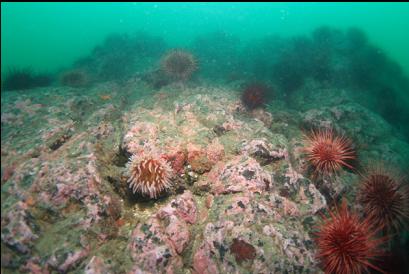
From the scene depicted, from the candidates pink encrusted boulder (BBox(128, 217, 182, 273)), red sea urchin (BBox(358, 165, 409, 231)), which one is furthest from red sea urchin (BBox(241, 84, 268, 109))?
pink encrusted boulder (BBox(128, 217, 182, 273))

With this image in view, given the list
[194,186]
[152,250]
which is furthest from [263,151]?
[152,250]

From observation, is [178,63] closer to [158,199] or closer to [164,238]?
[158,199]

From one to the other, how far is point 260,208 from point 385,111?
1074 centimetres

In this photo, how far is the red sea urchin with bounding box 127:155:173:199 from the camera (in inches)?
195

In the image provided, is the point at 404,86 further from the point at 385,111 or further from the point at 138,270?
the point at 138,270

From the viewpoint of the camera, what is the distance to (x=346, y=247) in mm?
4664

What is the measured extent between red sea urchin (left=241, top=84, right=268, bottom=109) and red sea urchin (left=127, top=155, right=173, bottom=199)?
4.73 metres

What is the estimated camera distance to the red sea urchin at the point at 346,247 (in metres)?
4.62

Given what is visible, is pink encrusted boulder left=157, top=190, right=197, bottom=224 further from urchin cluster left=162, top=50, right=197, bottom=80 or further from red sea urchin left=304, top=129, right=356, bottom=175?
urchin cluster left=162, top=50, right=197, bottom=80

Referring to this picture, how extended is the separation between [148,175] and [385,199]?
5.09 metres

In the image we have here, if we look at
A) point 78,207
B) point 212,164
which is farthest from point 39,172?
point 212,164

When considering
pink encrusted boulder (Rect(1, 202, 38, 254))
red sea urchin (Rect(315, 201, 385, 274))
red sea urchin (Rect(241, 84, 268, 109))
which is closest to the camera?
pink encrusted boulder (Rect(1, 202, 38, 254))

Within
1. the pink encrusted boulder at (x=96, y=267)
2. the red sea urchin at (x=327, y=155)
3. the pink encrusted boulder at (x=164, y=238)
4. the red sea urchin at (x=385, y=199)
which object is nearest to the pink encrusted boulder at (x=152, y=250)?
the pink encrusted boulder at (x=164, y=238)

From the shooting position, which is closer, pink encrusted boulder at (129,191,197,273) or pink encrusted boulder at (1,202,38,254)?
pink encrusted boulder at (1,202,38,254)
